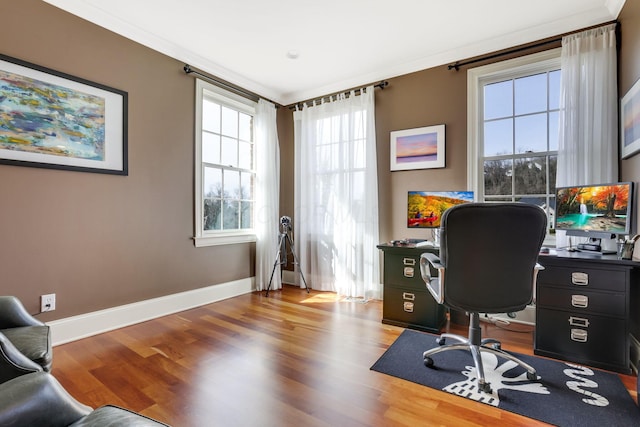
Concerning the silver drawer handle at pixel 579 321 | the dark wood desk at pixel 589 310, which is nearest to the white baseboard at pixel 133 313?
the dark wood desk at pixel 589 310

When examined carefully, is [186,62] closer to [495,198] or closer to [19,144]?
[19,144]

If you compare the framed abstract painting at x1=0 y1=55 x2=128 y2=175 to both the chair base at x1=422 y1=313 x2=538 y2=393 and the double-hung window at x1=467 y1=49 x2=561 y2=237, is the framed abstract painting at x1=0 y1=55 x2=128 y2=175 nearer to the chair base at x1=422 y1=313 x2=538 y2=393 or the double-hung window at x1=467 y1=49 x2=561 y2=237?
the chair base at x1=422 y1=313 x2=538 y2=393

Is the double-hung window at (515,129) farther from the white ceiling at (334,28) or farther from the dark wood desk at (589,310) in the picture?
the dark wood desk at (589,310)

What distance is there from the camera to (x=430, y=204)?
2.85 metres

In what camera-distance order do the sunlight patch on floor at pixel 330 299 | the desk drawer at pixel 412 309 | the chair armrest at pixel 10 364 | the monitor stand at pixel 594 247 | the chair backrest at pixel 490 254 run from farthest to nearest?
the sunlight patch on floor at pixel 330 299, the desk drawer at pixel 412 309, the monitor stand at pixel 594 247, the chair backrest at pixel 490 254, the chair armrest at pixel 10 364

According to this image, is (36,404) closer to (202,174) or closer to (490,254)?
(490,254)

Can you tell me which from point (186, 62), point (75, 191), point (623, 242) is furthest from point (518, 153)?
point (75, 191)

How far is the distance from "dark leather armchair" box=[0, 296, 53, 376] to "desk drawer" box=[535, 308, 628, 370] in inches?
117

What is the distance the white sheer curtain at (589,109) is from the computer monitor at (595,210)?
32 centimetres

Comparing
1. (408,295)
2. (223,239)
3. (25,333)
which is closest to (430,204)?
(408,295)

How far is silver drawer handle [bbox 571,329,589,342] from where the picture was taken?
2.08m

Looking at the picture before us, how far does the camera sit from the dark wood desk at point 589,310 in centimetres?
198

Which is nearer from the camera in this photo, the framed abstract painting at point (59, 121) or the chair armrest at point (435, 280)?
the chair armrest at point (435, 280)

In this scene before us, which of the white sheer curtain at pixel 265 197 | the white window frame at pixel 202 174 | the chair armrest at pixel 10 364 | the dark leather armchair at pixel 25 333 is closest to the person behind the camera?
the chair armrest at pixel 10 364
